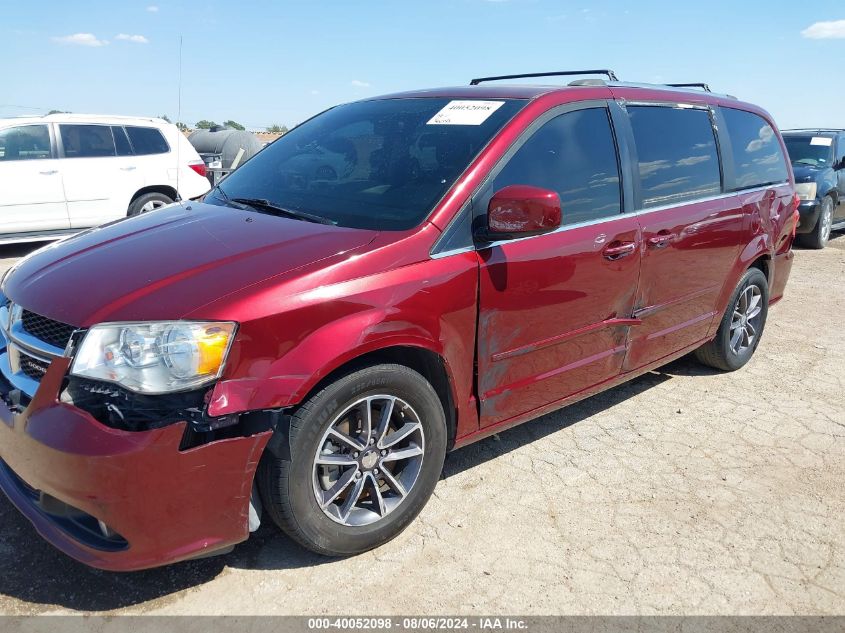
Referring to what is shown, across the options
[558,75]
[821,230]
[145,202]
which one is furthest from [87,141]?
[821,230]

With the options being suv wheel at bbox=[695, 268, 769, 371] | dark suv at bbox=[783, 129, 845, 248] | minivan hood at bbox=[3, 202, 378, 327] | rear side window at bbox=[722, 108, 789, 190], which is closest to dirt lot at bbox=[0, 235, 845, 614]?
suv wheel at bbox=[695, 268, 769, 371]

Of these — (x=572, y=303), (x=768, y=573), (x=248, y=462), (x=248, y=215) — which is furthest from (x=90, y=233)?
(x=768, y=573)

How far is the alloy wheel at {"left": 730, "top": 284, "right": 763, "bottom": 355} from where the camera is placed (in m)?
4.90

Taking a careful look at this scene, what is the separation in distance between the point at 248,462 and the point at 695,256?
9.63ft

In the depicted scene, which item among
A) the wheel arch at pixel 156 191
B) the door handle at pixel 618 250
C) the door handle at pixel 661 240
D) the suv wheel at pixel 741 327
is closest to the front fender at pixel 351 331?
the door handle at pixel 618 250

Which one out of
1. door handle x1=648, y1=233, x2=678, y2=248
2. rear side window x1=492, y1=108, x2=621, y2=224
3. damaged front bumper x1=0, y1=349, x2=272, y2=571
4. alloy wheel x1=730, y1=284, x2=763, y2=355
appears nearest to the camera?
damaged front bumper x1=0, y1=349, x2=272, y2=571

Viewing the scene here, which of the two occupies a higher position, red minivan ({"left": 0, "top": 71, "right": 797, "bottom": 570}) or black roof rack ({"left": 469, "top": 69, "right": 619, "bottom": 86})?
black roof rack ({"left": 469, "top": 69, "right": 619, "bottom": 86})

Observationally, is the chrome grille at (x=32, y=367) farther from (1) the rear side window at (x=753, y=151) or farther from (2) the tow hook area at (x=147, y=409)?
(1) the rear side window at (x=753, y=151)

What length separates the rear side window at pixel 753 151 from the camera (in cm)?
462

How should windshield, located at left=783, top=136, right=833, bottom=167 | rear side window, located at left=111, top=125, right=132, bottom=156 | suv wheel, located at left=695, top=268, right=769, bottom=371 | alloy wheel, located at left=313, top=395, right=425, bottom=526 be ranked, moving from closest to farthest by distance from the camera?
alloy wheel, located at left=313, top=395, right=425, bottom=526, suv wheel, located at left=695, top=268, right=769, bottom=371, rear side window, located at left=111, top=125, right=132, bottom=156, windshield, located at left=783, top=136, right=833, bottom=167

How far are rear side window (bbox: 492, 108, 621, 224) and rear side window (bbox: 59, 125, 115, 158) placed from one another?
25.1 feet

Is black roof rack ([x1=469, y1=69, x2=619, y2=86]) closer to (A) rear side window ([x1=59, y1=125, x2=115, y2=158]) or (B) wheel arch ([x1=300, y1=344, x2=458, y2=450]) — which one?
(B) wheel arch ([x1=300, y1=344, x2=458, y2=450])

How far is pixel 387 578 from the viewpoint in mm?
2680

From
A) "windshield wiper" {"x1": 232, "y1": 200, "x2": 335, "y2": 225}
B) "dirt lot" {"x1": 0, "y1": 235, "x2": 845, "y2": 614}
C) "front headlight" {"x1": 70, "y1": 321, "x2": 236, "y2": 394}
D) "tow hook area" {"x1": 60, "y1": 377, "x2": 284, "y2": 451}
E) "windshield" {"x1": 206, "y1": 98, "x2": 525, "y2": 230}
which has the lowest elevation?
"dirt lot" {"x1": 0, "y1": 235, "x2": 845, "y2": 614}
